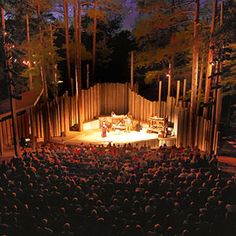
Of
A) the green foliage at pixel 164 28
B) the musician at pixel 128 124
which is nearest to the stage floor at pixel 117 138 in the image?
the musician at pixel 128 124

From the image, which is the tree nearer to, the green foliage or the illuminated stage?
the green foliage

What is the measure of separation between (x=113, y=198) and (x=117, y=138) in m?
7.04

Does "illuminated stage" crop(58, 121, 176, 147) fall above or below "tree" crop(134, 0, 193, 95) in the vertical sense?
below

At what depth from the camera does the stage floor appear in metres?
13.4

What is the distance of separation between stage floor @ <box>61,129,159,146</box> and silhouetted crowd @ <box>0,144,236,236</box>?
390cm

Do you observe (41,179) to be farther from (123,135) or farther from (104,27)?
(104,27)

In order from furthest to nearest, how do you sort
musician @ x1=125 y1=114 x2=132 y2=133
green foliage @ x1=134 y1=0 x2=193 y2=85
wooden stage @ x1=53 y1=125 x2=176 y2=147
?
musician @ x1=125 y1=114 x2=132 y2=133 < green foliage @ x1=134 y1=0 x2=193 y2=85 < wooden stage @ x1=53 y1=125 x2=176 y2=147

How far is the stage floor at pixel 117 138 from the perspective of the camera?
1342 cm

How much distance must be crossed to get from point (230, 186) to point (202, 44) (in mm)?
7611

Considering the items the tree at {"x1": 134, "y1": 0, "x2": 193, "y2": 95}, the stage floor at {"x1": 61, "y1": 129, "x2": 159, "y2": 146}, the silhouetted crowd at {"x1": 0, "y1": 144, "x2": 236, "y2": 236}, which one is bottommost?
the stage floor at {"x1": 61, "y1": 129, "x2": 159, "y2": 146}

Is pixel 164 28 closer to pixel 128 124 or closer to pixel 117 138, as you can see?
pixel 128 124

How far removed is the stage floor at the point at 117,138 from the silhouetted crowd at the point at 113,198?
3.90 metres

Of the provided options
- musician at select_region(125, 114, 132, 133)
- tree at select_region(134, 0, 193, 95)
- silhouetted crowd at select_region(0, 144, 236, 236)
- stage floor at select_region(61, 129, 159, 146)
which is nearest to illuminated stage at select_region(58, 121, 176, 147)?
stage floor at select_region(61, 129, 159, 146)

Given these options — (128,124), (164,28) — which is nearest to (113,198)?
(128,124)
